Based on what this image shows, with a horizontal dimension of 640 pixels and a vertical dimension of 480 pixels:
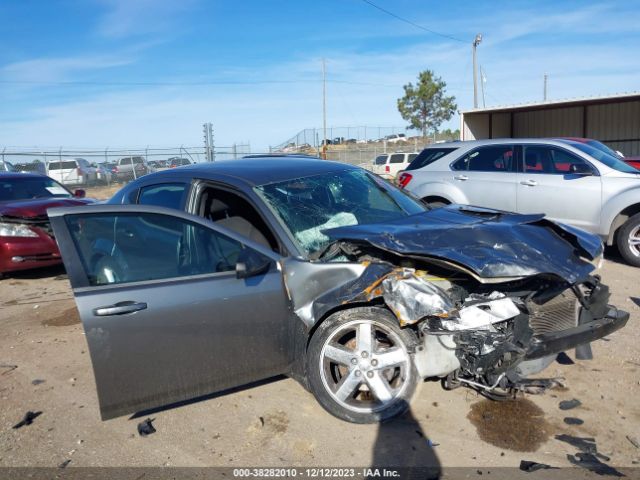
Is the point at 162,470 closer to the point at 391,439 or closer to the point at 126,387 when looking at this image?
the point at 126,387

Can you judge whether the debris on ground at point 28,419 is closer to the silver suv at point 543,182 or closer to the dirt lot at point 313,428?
the dirt lot at point 313,428

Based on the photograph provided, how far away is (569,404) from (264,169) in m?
2.80

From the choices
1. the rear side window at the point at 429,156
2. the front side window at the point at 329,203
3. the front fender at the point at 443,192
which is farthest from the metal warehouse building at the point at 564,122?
the front side window at the point at 329,203

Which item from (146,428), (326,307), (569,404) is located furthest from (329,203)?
(569,404)

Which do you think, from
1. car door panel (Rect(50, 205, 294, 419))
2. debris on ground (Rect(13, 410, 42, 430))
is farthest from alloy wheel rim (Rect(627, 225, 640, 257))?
debris on ground (Rect(13, 410, 42, 430))

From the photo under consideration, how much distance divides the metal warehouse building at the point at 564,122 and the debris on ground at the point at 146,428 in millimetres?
16683

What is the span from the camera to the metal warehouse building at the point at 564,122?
1900 cm

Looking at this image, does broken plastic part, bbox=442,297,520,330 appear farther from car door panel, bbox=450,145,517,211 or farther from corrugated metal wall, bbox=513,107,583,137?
corrugated metal wall, bbox=513,107,583,137

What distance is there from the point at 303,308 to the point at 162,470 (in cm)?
124

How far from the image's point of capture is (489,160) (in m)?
8.64

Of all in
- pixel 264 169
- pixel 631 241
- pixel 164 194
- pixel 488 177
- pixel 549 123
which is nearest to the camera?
pixel 264 169

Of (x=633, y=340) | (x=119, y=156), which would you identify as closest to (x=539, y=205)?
(x=633, y=340)

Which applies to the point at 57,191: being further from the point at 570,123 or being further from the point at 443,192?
the point at 570,123

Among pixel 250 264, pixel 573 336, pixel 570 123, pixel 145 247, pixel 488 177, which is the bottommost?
pixel 573 336
